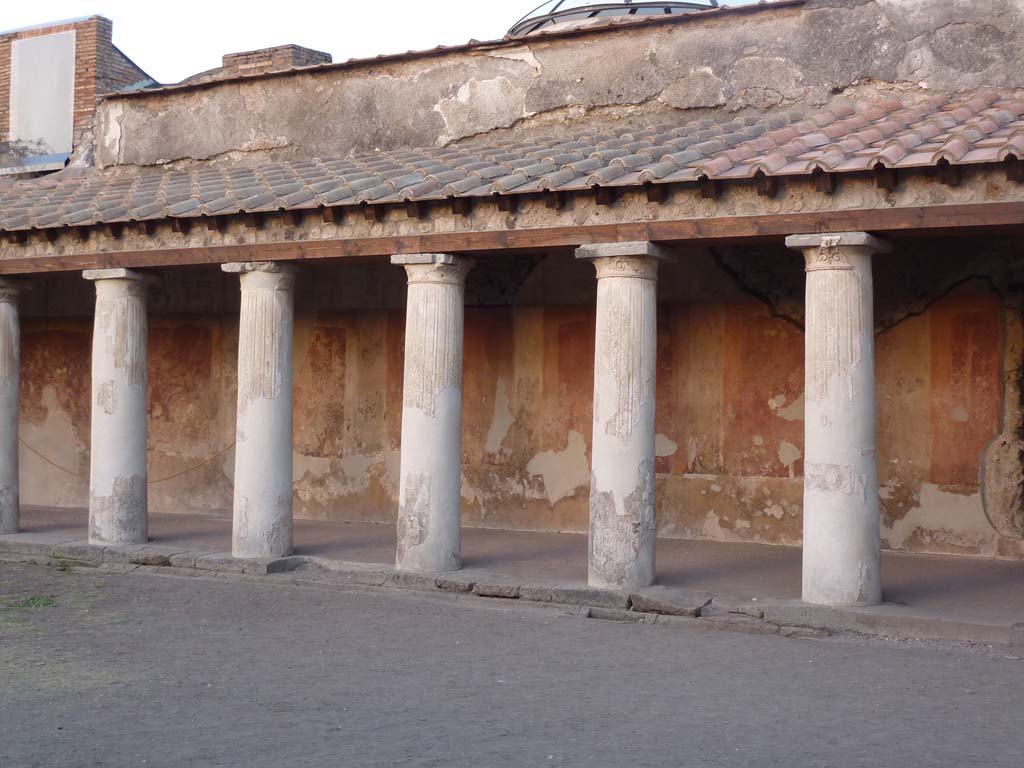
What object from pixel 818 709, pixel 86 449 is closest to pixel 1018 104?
Answer: pixel 818 709

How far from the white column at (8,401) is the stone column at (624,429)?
5797 millimetres

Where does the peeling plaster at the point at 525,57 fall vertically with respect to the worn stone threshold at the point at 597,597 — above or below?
above

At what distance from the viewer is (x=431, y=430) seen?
8.80 meters

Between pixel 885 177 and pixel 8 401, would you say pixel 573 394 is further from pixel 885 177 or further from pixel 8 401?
pixel 8 401

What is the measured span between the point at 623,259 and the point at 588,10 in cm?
601

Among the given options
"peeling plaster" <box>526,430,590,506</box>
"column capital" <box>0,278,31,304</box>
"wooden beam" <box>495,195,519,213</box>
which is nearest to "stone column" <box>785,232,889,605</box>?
"wooden beam" <box>495,195,519,213</box>

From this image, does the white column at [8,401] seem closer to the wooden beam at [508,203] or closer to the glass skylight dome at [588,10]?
the wooden beam at [508,203]

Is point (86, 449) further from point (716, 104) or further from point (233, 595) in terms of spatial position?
point (716, 104)

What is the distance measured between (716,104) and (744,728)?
6.47 m

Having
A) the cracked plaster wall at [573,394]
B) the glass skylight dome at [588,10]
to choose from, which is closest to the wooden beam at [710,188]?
the cracked plaster wall at [573,394]

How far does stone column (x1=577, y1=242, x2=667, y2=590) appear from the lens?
809 cm

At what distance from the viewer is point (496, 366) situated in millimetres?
11594

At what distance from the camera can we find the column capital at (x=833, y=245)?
24.1ft

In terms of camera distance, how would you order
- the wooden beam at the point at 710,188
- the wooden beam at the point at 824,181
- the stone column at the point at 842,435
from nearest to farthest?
the wooden beam at the point at 824,181 < the stone column at the point at 842,435 < the wooden beam at the point at 710,188
